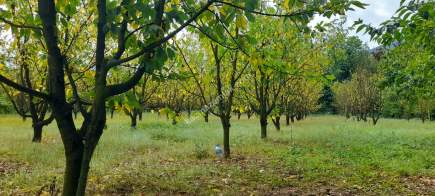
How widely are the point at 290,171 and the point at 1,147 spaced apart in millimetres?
10544

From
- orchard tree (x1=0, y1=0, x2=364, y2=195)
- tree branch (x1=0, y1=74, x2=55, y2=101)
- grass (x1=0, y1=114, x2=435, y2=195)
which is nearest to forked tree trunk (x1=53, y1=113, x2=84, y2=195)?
orchard tree (x1=0, y1=0, x2=364, y2=195)

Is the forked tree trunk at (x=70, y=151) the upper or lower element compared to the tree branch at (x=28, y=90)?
lower

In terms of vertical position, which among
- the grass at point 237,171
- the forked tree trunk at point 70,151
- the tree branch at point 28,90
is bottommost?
the grass at point 237,171

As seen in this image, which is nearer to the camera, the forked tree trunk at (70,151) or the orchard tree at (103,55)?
the orchard tree at (103,55)

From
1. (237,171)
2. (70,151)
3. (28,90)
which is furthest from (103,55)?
(237,171)

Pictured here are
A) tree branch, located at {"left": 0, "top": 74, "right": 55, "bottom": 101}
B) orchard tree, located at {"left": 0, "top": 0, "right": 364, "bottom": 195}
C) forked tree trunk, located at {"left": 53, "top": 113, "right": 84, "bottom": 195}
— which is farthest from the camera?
forked tree trunk, located at {"left": 53, "top": 113, "right": 84, "bottom": 195}

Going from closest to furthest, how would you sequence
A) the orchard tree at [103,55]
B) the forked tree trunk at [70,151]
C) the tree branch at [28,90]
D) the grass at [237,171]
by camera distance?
the orchard tree at [103,55], the tree branch at [28,90], the forked tree trunk at [70,151], the grass at [237,171]

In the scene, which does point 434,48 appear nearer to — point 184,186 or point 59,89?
point 184,186

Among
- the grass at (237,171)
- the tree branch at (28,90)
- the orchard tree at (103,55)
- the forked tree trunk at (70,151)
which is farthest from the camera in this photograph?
the grass at (237,171)

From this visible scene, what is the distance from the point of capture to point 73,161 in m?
3.01

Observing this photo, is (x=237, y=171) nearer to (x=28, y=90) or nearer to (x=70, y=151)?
(x=70, y=151)

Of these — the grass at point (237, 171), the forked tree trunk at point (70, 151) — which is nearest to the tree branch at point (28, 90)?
the forked tree trunk at point (70, 151)

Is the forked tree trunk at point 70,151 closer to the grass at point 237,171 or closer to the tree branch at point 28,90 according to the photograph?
the tree branch at point 28,90

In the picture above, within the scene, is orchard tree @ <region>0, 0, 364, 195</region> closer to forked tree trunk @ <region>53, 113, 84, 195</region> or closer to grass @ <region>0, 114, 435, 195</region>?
forked tree trunk @ <region>53, 113, 84, 195</region>
